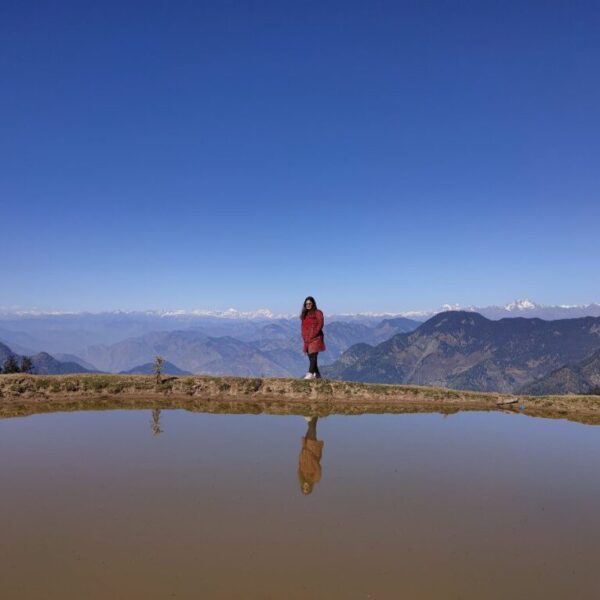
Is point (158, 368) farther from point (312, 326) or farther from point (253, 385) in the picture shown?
point (312, 326)

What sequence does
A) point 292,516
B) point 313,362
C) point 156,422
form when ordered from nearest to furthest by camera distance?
point 292,516
point 156,422
point 313,362

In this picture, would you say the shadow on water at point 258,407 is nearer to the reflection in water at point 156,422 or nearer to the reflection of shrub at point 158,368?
the reflection in water at point 156,422

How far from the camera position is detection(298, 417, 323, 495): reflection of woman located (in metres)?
13.5

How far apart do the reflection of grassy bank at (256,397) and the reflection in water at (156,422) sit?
5.74ft

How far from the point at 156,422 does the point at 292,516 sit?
1213 cm

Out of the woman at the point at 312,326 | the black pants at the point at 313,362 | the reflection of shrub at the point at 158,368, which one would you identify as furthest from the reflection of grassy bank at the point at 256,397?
the woman at the point at 312,326

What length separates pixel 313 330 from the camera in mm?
28234

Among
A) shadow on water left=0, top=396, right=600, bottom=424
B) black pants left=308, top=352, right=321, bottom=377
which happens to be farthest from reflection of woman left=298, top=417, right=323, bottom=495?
black pants left=308, top=352, right=321, bottom=377

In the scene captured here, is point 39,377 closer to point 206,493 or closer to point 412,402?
point 206,493

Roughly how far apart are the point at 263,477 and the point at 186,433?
658 cm

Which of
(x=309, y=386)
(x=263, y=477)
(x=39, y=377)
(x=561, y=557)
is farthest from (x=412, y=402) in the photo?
(x=39, y=377)

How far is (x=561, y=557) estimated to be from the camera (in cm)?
979

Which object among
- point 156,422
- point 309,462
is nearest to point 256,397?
point 156,422

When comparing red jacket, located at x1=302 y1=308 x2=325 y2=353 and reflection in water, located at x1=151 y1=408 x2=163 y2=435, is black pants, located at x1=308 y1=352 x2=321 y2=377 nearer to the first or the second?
red jacket, located at x1=302 y1=308 x2=325 y2=353
